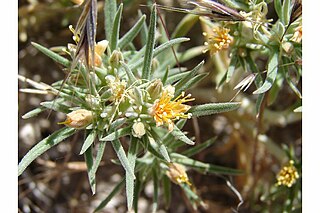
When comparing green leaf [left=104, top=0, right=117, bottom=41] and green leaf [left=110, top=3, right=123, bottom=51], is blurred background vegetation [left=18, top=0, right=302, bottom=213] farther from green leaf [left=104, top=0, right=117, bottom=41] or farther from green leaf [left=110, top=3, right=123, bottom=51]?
green leaf [left=110, top=3, right=123, bottom=51]

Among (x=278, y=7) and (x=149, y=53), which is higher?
(x=278, y=7)

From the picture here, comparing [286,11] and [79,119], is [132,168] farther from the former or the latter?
[286,11]

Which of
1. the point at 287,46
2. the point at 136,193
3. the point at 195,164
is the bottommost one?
the point at 136,193

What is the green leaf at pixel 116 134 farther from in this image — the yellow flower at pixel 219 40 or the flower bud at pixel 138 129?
the yellow flower at pixel 219 40

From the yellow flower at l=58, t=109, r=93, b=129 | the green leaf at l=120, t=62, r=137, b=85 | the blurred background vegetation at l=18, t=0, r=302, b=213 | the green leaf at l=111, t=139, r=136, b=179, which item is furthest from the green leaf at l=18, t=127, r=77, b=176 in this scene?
the blurred background vegetation at l=18, t=0, r=302, b=213

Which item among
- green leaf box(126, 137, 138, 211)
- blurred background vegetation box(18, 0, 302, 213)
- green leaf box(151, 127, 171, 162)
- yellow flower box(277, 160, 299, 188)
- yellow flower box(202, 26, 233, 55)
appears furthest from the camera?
blurred background vegetation box(18, 0, 302, 213)

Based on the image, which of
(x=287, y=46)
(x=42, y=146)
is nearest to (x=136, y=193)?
(x=42, y=146)

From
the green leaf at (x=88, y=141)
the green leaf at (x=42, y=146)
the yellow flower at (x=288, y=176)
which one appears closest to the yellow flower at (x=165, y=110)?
the green leaf at (x=88, y=141)
